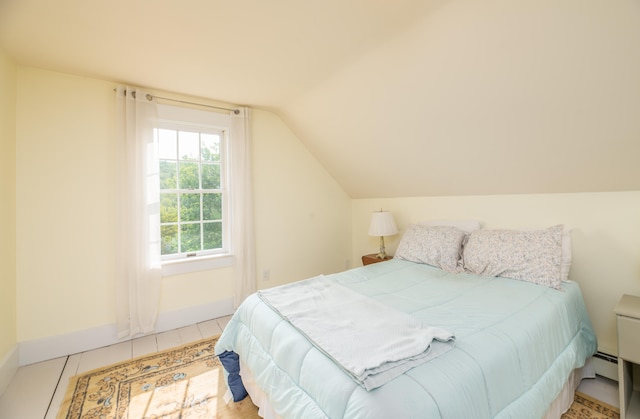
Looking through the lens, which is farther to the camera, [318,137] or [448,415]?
[318,137]

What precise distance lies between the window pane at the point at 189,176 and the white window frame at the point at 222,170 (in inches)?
10.6

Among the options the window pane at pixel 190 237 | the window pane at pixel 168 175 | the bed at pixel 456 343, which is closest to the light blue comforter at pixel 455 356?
the bed at pixel 456 343

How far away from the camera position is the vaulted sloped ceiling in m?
1.43

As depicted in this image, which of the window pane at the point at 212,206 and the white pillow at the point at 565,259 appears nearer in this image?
the white pillow at the point at 565,259

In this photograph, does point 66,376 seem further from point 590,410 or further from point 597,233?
point 597,233

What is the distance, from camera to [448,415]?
0.91 meters

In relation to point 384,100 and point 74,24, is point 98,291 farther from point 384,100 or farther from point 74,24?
point 384,100

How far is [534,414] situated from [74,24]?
3184mm

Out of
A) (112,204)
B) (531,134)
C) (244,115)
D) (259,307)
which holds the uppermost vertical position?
(244,115)

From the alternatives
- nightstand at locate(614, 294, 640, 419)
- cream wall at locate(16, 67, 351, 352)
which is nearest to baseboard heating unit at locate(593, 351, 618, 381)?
nightstand at locate(614, 294, 640, 419)

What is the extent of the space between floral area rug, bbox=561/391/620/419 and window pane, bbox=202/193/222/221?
3.17 m

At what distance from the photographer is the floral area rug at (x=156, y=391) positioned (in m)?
1.62

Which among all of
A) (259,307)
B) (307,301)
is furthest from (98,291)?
(307,301)

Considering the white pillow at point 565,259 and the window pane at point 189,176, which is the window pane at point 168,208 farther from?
the white pillow at point 565,259
